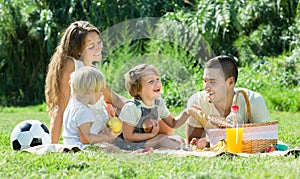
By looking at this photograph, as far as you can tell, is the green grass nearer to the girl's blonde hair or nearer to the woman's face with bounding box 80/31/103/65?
the girl's blonde hair

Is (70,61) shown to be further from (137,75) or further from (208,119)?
(208,119)

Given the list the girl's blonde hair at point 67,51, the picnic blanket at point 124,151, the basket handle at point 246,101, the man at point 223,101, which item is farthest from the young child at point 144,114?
the girl's blonde hair at point 67,51

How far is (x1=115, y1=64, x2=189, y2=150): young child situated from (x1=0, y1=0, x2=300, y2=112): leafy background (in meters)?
5.62

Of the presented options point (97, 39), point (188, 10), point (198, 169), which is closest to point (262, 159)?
point (198, 169)

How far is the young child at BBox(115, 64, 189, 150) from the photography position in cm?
464

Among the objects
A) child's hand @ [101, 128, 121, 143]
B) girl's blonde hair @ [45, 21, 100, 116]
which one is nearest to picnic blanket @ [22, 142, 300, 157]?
child's hand @ [101, 128, 121, 143]

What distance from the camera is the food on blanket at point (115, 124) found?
4.79m

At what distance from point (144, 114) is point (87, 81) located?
0.49 metres

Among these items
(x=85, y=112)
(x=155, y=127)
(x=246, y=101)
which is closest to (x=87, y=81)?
(x=85, y=112)

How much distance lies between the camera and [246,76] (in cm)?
1052

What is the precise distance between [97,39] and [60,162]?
1603 millimetres

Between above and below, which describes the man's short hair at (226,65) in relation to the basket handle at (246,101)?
above

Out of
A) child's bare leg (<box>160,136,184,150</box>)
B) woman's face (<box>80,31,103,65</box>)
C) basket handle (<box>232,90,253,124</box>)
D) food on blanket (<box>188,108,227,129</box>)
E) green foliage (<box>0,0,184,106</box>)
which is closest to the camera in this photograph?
child's bare leg (<box>160,136,184,150</box>)

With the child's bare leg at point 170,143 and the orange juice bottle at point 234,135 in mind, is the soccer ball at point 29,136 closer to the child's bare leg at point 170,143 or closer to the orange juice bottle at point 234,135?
the child's bare leg at point 170,143
